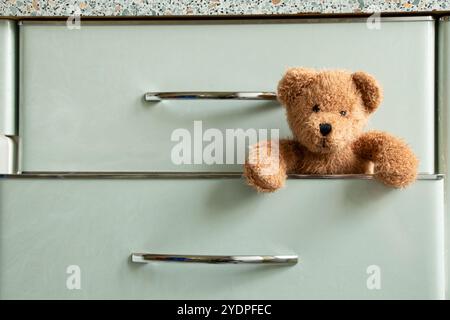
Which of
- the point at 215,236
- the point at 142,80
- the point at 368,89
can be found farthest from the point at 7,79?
the point at 368,89

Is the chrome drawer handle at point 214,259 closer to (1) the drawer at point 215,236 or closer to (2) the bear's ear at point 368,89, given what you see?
(1) the drawer at point 215,236

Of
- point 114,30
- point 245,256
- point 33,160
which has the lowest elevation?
point 245,256

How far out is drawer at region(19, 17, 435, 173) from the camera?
0.73 m

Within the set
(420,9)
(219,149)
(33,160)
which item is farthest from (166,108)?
(420,9)

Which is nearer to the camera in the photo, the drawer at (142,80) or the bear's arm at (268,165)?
the bear's arm at (268,165)

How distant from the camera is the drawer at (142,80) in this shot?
729 mm

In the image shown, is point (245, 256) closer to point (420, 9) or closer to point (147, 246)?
point (147, 246)

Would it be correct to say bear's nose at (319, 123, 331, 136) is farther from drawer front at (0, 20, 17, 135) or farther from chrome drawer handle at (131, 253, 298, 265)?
drawer front at (0, 20, 17, 135)

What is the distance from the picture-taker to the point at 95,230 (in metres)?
0.67

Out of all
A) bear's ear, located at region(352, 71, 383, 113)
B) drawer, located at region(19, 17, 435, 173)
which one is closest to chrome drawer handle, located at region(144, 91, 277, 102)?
drawer, located at region(19, 17, 435, 173)

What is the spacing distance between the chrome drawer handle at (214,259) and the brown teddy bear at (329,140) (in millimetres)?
88

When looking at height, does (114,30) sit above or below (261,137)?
above

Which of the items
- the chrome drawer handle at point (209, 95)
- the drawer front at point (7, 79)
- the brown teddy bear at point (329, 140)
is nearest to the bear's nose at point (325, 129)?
the brown teddy bear at point (329, 140)

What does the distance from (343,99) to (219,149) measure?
0.60 feet
